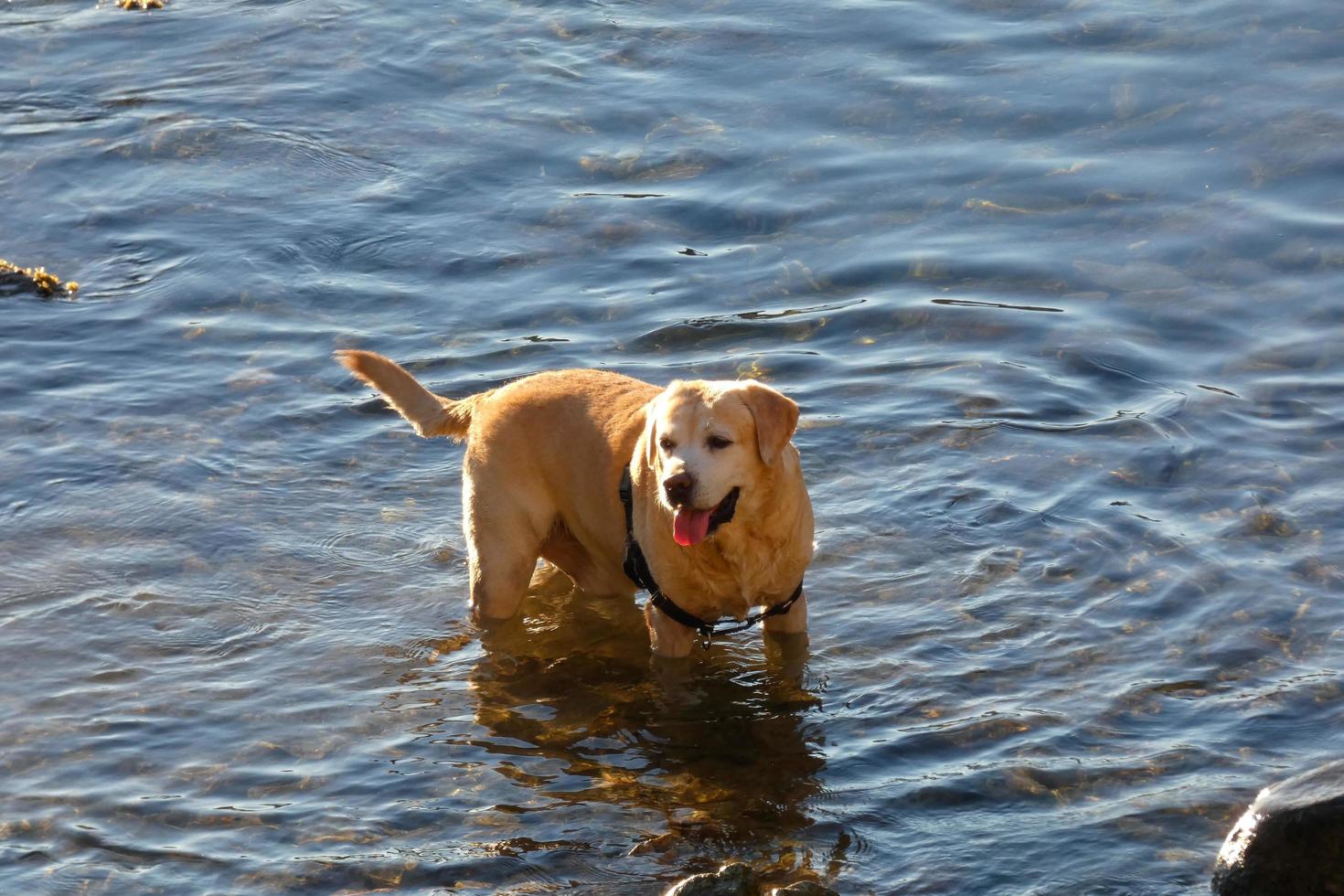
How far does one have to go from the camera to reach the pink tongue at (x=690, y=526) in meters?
7.25

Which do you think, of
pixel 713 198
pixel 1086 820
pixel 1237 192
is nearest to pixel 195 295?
pixel 713 198

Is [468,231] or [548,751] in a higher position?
[468,231]

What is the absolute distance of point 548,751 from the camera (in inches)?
305

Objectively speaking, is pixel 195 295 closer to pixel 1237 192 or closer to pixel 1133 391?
pixel 1133 391

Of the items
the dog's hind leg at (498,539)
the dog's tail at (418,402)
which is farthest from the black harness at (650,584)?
the dog's tail at (418,402)

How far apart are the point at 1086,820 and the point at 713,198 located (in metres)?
8.19

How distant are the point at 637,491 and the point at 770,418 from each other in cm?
84

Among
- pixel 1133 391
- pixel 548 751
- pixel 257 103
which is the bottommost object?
pixel 548 751

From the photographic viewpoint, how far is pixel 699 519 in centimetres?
729

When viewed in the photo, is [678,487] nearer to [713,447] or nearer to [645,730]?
[713,447]

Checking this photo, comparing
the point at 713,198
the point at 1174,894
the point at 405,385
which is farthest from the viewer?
the point at 713,198

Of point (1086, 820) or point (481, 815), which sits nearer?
point (1086, 820)

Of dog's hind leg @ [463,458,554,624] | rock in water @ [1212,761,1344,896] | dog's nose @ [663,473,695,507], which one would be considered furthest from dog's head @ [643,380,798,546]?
rock in water @ [1212,761,1344,896]

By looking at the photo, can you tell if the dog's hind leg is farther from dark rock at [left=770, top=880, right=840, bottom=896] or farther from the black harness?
dark rock at [left=770, top=880, right=840, bottom=896]
